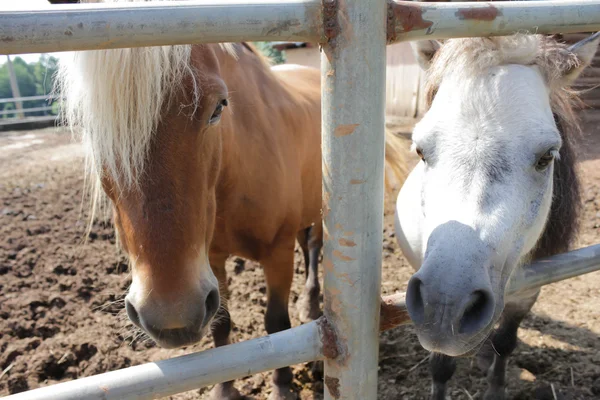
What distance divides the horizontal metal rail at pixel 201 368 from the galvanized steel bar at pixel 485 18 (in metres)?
0.72

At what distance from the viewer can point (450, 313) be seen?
1.14m

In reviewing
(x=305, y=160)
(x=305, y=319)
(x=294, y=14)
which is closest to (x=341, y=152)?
(x=294, y=14)

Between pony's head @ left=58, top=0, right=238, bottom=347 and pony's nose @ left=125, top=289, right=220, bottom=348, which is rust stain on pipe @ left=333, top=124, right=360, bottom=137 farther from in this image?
pony's nose @ left=125, top=289, right=220, bottom=348

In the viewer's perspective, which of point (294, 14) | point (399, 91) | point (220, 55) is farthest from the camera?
point (399, 91)

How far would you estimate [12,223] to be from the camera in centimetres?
446

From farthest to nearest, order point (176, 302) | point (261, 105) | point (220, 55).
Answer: point (261, 105) → point (220, 55) → point (176, 302)

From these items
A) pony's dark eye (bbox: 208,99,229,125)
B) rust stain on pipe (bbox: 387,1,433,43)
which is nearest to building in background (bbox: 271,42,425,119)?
pony's dark eye (bbox: 208,99,229,125)

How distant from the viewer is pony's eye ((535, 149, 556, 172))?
1421mm

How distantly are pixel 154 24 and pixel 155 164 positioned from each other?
0.56 m

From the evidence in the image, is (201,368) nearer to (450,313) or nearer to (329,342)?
(329,342)

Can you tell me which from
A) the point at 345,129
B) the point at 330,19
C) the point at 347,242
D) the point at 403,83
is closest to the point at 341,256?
the point at 347,242

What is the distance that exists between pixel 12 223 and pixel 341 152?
458 centimetres

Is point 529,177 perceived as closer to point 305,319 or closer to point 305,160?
point 305,160

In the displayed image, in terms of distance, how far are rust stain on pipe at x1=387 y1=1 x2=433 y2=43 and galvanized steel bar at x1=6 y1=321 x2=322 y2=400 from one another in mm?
714
